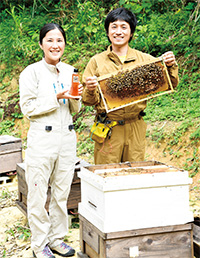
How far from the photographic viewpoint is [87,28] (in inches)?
322

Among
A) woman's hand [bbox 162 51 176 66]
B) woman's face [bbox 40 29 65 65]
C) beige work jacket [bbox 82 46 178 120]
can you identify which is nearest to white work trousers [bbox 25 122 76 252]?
beige work jacket [bbox 82 46 178 120]

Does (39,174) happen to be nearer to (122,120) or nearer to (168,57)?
(122,120)

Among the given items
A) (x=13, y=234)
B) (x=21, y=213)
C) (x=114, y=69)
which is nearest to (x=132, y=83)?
(x=114, y=69)

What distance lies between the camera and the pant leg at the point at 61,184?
3.21 meters

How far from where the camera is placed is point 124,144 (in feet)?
10.9

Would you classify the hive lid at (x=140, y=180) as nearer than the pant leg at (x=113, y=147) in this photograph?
Yes

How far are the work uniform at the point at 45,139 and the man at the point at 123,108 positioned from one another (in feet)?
0.84

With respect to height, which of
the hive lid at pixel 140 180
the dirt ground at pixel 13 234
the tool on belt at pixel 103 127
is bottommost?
the dirt ground at pixel 13 234

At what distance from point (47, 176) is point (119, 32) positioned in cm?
142

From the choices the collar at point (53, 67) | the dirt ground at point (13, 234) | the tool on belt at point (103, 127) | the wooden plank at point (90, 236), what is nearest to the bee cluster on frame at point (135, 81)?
the tool on belt at point (103, 127)

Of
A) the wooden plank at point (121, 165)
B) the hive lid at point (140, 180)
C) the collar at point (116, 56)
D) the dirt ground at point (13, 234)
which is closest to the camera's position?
the hive lid at point (140, 180)

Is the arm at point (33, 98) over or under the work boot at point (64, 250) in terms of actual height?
over

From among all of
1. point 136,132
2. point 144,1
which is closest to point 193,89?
point 144,1

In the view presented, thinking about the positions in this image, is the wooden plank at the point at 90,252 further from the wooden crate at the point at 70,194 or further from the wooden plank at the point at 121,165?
the wooden crate at the point at 70,194
